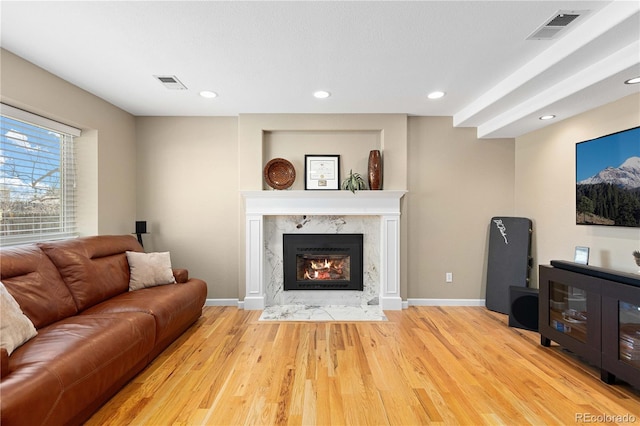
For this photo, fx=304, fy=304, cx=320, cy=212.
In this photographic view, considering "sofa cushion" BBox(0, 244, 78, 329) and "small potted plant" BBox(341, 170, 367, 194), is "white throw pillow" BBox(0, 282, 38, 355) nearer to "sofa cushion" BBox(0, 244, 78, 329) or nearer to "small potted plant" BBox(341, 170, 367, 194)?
"sofa cushion" BBox(0, 244, 78, 329)

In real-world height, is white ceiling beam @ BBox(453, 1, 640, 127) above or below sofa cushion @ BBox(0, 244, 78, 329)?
above

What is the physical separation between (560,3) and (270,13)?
1.72 m

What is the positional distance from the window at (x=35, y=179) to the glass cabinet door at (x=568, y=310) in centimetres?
478

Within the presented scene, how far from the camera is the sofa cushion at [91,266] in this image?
2.52 meters

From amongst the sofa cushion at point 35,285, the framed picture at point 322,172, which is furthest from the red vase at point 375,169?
the sofa cushion at point 35,285

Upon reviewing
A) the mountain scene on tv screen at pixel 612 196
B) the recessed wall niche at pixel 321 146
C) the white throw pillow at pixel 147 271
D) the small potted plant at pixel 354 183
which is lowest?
the white throw pillow at pixel 147 271

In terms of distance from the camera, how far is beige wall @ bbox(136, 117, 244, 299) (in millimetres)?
4027

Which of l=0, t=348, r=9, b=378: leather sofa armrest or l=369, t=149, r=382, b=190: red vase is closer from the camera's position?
l=0, t=348, r=9, b=378: leather sofa armrest

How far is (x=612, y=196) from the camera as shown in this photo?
258 cm

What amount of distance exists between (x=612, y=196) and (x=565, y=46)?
1358 mm

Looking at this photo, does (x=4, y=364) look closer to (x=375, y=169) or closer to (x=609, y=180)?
(x=375, y=169)

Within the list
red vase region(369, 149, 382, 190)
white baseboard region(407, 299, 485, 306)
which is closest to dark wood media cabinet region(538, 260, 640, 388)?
white baseboard region(407, 299, 485, 306)

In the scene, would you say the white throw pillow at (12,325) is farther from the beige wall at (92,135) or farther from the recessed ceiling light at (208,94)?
the recessed ceiling light at (208,94)

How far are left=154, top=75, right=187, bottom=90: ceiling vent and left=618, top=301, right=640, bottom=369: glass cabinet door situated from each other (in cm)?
403
